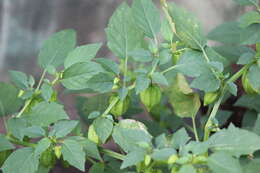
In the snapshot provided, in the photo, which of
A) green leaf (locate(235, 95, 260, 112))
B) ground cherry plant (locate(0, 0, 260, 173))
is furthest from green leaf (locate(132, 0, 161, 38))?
green leaf (locate(235, 95, 260, 112))

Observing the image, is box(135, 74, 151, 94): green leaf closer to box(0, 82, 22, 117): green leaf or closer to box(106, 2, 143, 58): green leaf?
box(106, 2, 143, 58): green leaf

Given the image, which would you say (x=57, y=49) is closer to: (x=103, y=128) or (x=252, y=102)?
(x=103, y=128)

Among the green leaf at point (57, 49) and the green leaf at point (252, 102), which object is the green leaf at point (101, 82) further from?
the green leaf at point (252, 102)

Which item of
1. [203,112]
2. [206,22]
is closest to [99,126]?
[203,112]

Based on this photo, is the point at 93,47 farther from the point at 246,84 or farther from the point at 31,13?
the point at 31,13

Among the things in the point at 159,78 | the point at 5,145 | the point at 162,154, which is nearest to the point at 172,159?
the point at 162,154

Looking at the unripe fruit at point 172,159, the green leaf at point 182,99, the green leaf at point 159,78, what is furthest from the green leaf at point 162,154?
the green leaf at point 182,99
